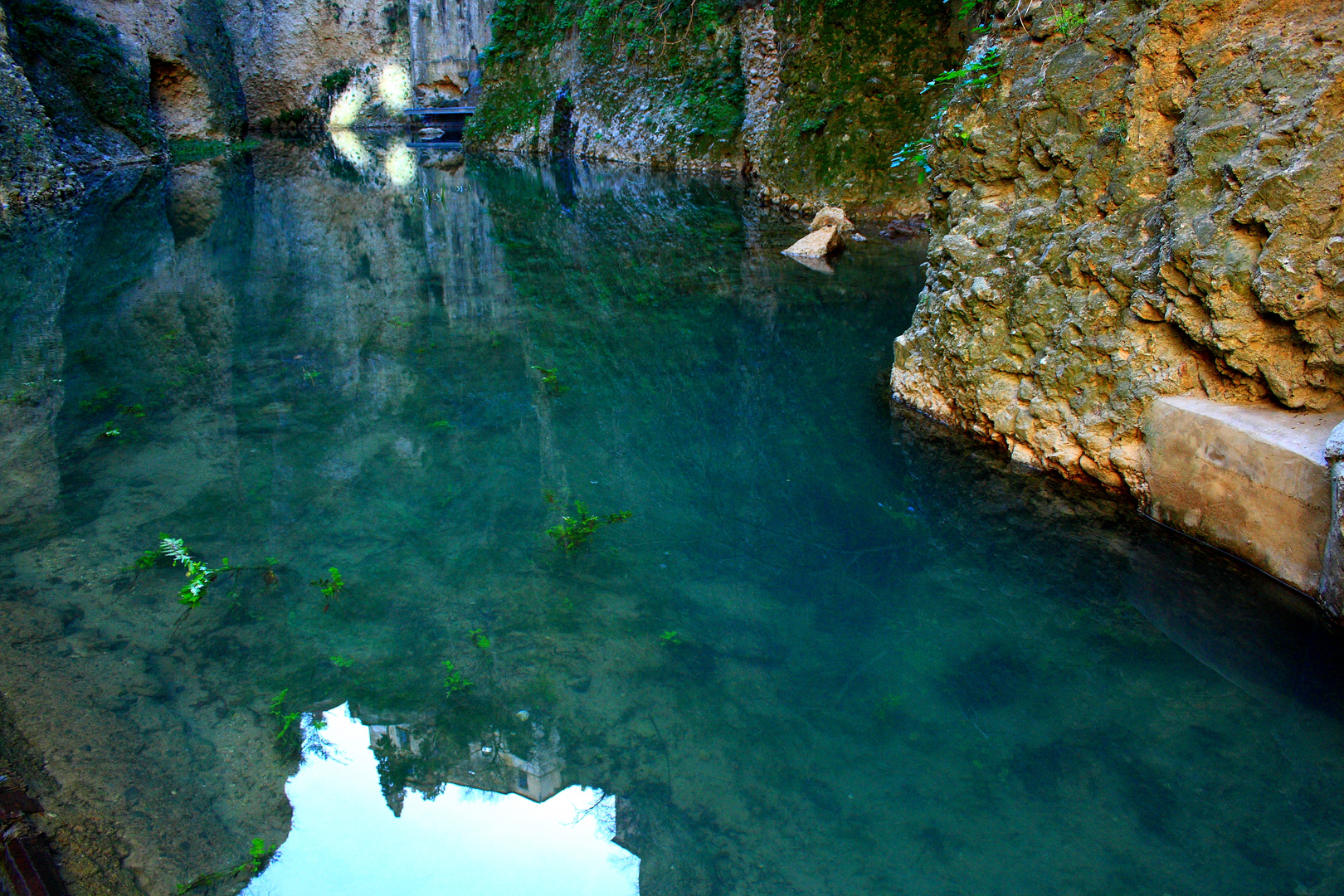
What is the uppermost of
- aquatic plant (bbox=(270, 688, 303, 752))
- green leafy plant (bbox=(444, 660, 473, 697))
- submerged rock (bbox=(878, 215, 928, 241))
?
submerged rock (bbox=(878, 215, 928, 241))

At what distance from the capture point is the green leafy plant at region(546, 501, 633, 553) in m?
4.35

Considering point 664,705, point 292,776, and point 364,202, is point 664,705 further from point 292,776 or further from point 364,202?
point 364,202

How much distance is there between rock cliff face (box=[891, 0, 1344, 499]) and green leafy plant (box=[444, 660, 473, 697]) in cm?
374

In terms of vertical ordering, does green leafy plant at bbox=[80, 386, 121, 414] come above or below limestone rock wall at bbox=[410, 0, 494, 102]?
below

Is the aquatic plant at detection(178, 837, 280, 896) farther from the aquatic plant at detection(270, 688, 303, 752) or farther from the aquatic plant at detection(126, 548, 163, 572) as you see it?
the aquatic plant at detection(126, 548, 163, 572)

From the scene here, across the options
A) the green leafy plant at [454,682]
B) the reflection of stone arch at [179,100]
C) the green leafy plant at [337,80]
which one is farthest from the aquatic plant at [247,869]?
the green leafy plant at [337,80]

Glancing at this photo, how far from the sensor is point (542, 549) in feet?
14.3

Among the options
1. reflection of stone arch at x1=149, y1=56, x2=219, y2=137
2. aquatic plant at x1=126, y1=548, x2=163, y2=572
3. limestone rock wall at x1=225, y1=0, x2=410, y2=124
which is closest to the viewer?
aquatic plant at x1=126, y1=548, x2=163, y2=572

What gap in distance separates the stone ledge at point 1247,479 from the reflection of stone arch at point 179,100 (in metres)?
26.7

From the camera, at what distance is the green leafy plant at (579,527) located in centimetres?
435

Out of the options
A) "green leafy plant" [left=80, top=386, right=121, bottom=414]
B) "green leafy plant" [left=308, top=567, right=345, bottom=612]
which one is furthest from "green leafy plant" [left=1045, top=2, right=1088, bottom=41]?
"green leafy plant" [left=80, top=386, right=121, bottom=414]

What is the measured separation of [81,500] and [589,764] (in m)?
3.55

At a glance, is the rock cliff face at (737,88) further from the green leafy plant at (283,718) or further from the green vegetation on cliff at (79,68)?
the green leafy plant at (283,718)

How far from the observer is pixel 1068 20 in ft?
16.8
